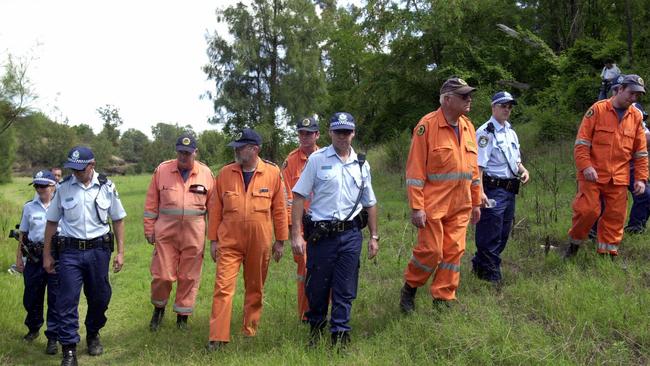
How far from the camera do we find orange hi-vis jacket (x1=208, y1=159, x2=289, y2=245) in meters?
5.18

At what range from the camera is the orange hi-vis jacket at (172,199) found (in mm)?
5859

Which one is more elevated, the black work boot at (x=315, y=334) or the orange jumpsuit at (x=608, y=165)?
the orange jumpsuit at (x=608, y=165)

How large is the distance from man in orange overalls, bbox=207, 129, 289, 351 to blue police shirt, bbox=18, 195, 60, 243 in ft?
6.89

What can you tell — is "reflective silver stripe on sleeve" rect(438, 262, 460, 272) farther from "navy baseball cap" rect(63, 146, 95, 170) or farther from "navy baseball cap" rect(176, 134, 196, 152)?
"navy baseball cap" rect(63, 146, 95, 170)

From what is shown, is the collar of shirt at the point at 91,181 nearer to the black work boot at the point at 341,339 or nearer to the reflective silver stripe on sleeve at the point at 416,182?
the black work boot at the point at 341,339

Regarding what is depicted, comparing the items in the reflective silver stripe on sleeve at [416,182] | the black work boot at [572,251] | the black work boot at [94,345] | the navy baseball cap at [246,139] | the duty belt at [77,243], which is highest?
the navy baseball cap at [246,139]

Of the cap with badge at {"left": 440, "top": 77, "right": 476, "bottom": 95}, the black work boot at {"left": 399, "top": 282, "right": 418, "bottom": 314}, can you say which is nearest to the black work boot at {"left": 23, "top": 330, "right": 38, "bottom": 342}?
the black work boot at {"left": 399, "top": 282, "right": 418, "bottom": 314}

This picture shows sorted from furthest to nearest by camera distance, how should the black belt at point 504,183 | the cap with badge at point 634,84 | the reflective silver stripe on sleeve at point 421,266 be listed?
the black belt at point 504,183 → the cap with badge at point 634,84 → the reflective silver stripe on sleeve at point 421,266

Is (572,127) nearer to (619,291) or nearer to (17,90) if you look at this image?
(619,291)

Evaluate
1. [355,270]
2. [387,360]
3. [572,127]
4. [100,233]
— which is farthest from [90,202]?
[572,127]

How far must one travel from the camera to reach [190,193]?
5926 mm

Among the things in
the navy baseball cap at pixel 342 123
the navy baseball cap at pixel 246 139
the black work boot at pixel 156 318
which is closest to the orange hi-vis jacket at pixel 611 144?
the navy baseball cap at pixel 342 123

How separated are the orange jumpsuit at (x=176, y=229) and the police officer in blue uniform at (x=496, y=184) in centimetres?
309

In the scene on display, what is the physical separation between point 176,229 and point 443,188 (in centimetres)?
294
